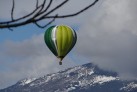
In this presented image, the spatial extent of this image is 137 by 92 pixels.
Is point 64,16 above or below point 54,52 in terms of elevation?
above

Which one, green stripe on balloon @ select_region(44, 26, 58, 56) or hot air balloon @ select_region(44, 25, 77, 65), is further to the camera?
green stripe on balloon @ select_region(44, 26, 58, 56)

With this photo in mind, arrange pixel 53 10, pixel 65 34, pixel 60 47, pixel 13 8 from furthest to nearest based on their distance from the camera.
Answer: pixel 65 34
pixel 60 47
pixel 13 8
pixel 53 10

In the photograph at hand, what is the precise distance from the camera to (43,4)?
798 cm

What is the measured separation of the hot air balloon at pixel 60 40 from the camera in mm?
49156

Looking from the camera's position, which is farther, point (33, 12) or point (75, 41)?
point (75, 41)

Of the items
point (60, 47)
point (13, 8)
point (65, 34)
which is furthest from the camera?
point (65, 34)

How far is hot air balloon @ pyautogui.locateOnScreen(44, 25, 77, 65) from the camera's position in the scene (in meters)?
49.2

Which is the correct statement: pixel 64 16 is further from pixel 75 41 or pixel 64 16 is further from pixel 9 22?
pixel 75 41

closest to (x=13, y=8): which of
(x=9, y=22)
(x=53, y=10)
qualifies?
(x=9, y=22)

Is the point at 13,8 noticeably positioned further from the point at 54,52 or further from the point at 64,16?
the point at 54,52

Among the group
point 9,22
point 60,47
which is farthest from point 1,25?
point 60,47

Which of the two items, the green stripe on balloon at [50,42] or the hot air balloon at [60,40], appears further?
the green stripe on balloon at [50,42]

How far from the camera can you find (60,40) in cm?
5294

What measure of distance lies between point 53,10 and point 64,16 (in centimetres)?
25
